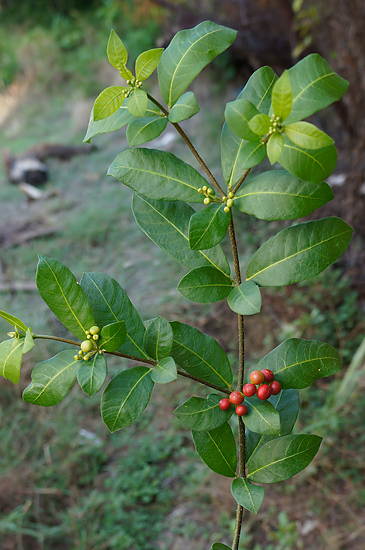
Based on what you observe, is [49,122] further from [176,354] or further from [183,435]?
[176,354]

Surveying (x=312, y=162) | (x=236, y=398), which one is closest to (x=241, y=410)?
(x=236, y=398)

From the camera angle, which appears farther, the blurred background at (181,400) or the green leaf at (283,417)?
the blurred background at (181,400)

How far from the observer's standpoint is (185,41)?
0.39 meters

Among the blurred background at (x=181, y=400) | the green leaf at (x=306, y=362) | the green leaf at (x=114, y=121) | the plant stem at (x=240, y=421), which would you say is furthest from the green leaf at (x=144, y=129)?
the blurred background at (x=181, y=400)

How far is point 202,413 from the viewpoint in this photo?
41 cm

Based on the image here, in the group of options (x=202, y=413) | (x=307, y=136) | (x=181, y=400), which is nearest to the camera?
(x=307, y=136)

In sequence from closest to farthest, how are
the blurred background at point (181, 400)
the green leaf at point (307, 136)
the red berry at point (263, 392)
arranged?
the green leaf at point (307, 136)
the red berry at point (263, 392)
the blurred background at point (181, 400)

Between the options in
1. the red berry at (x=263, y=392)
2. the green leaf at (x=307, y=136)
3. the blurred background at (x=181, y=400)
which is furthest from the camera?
the blurred background at (x=181, y=400)

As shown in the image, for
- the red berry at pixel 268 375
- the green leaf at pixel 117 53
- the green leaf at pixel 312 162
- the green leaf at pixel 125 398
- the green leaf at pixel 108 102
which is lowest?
the red berry at pixel 268 375

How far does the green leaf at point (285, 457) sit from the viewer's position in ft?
1.35

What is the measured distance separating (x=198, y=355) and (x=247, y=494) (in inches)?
5.1

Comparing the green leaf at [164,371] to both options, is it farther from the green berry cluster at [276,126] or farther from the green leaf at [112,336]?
the green berry cluster at [276,126]

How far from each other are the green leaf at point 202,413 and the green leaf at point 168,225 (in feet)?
0.41

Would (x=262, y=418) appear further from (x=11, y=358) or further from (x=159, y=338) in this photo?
(x=11, y=358)
